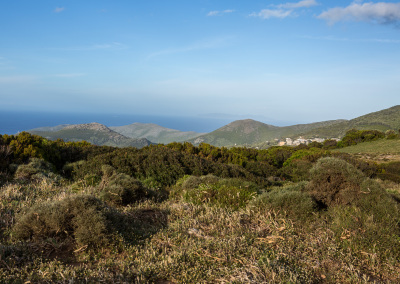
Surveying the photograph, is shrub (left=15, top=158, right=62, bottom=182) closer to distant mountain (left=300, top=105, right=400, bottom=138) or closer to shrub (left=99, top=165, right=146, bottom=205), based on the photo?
shrub (left=99, top=165, right=146, bottom=205)

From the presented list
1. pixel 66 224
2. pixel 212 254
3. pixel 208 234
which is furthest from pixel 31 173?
pixel 212 254

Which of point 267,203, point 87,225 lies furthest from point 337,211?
point 87,225

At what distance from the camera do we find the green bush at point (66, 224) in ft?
12.8

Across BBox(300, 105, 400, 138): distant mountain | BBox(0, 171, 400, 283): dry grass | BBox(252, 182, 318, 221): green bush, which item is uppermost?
BBox(300, 105, 400, 138): distant mountain

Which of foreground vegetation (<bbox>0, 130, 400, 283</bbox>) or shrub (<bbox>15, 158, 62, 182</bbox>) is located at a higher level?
shrub (<bbox>15, 158, 62, 182</bbox>)

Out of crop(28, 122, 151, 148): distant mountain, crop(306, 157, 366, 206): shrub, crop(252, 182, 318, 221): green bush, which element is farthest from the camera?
crop(28, 122, 151, 148): distant mountain

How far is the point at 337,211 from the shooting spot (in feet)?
16.5

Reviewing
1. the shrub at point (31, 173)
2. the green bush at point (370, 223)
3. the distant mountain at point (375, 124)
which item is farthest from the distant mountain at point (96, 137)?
the green bush at point (370, 223)

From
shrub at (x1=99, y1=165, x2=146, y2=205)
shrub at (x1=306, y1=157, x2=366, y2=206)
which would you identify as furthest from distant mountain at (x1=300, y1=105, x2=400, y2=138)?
shrub at (x1=99, y1=165, x2=146, y2=205)

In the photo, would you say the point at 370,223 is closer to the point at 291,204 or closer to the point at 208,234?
the point at 291,204

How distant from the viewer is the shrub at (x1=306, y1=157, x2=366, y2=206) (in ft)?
18.6

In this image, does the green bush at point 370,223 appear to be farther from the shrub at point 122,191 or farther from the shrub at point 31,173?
the shrub at point 31,173

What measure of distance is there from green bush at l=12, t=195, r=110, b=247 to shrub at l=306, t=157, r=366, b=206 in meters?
4.77

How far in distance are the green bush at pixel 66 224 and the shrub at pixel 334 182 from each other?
4766mm
